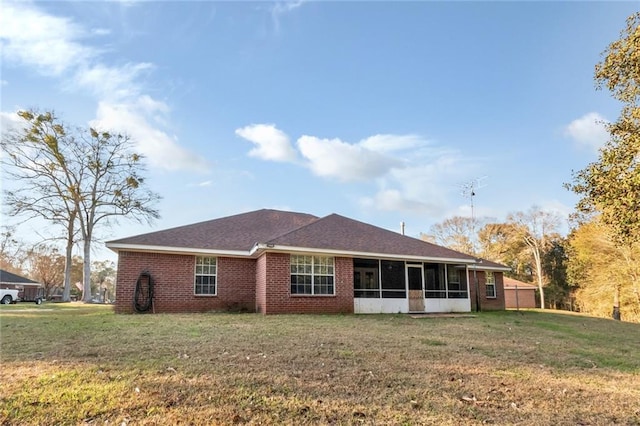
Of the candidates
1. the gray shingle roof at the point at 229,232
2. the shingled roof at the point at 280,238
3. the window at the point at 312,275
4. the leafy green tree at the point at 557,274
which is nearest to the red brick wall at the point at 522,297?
the leafy green tree at the point at 557,274

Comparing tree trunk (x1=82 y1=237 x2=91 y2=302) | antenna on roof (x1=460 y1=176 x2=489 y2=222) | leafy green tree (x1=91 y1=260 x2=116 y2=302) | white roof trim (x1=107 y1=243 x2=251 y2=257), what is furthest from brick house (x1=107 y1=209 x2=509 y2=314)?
leafy green tree (x1=91 y1=260 x2=116 y2=302)

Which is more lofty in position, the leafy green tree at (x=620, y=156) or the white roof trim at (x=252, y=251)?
the leafy green tree at (x=620, y=156)

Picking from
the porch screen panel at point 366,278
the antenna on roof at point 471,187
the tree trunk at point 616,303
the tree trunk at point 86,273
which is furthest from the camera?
the tree trunk at point 86,273

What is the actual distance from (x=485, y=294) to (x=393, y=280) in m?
8.04

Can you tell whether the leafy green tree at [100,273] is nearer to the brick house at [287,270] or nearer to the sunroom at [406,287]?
the brick house at [287,270]

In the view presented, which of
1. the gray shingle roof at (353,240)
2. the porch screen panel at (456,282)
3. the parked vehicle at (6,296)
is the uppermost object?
the gray shingle roof at (353,240)

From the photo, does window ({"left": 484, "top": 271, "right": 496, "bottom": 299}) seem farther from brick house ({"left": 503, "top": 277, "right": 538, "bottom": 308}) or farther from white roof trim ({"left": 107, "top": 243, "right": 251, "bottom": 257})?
brick house ({"left": 503, "top": 277, "right": 538, "bottom": 308})

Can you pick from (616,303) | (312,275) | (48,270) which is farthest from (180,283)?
(48,270)

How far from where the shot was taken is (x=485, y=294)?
69.6 ft

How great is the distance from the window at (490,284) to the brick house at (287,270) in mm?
4542

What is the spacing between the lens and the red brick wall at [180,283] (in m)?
13.8

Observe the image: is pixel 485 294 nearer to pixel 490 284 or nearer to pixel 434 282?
pixel 490 284

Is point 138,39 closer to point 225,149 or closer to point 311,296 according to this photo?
point 225,149

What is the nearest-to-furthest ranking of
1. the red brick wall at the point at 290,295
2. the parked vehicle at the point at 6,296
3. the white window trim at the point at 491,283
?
1. the red brick wall at the point at 290,295
2. the white window trim at the point at 491,283
3. the parked vehicle at the point at 6,296
